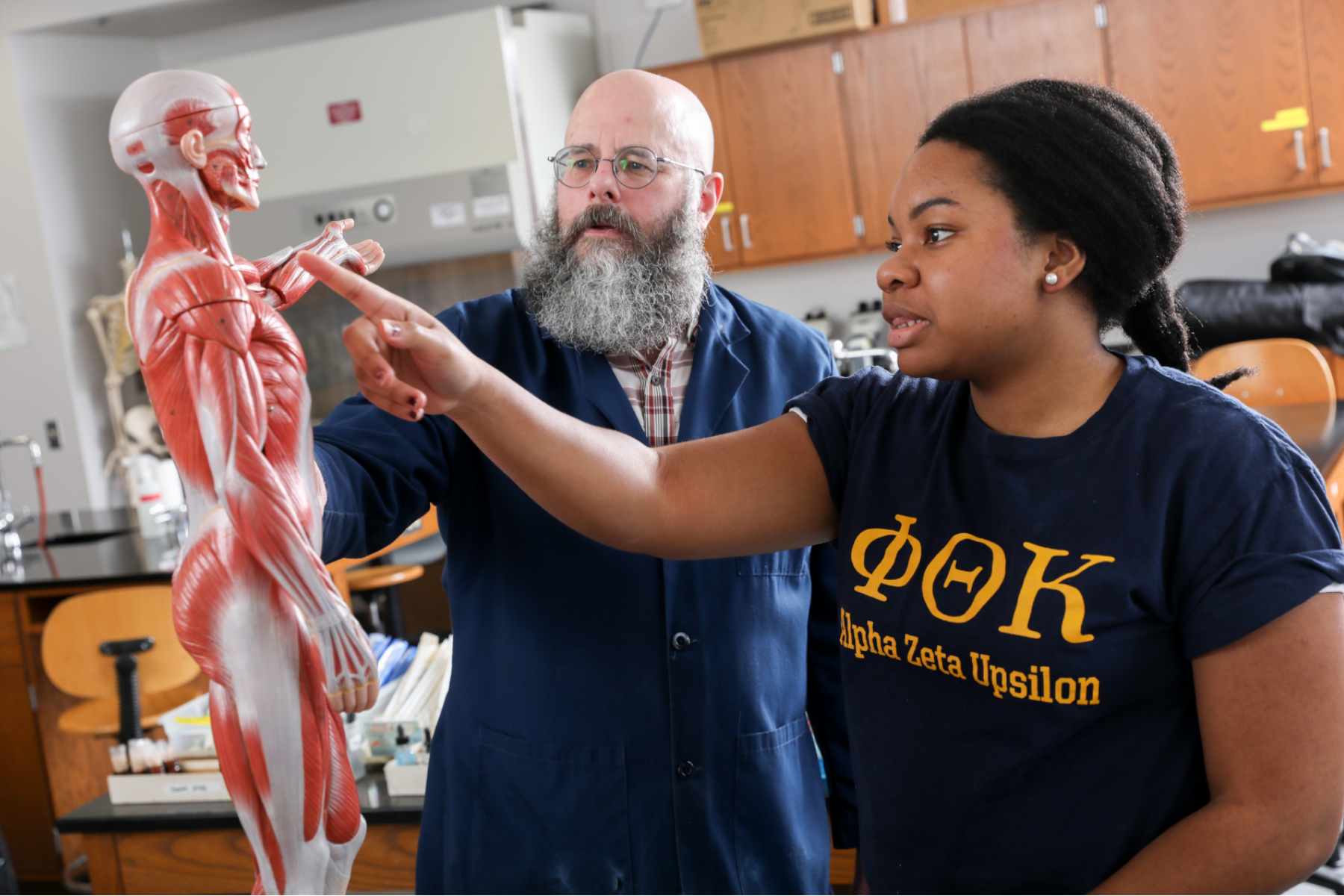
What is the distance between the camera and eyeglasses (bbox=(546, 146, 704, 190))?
1.28 meters

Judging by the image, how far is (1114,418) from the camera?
0.97 metres

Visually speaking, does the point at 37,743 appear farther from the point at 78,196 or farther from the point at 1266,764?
the point at 1266,764

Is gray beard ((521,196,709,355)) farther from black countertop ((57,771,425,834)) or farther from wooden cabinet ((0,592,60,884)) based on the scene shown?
wooden cabinet ((0,592,60,884))

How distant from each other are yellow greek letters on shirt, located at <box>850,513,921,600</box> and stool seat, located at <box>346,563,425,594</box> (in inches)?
104

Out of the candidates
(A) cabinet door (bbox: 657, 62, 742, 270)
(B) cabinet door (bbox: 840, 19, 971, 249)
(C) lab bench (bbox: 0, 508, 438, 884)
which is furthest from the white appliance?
(C) lab bench (bbox: 0, 508, 438, 884)

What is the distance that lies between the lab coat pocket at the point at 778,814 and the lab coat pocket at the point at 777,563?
0.18 m

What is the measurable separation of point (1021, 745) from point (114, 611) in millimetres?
2339

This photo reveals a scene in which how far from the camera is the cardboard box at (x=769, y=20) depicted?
14.4ft

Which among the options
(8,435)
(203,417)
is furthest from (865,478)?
(8,435)

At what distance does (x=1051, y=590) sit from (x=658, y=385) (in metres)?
0.55

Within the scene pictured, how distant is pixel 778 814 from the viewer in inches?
50.8

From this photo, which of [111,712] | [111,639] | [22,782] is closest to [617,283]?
[111,639]

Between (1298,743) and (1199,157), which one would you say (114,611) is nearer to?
(1298,743)

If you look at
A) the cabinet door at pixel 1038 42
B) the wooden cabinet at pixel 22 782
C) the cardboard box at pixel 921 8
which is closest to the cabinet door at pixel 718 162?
the cardboard box at pixel 921 8
